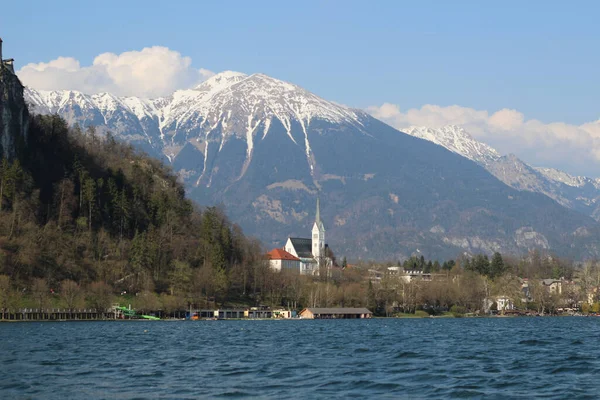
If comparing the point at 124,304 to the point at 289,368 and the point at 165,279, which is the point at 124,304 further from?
the point at 289,368

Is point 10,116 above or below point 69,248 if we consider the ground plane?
above

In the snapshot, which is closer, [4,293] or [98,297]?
[4,293]

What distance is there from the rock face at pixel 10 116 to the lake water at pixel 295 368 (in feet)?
312

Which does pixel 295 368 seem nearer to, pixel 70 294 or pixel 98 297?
pixel 70 294

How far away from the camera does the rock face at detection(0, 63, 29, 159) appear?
18788 cm

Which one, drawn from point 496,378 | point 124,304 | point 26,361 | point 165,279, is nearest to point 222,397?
point 496,378

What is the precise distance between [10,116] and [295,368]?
462 feet

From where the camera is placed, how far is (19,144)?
642 ft

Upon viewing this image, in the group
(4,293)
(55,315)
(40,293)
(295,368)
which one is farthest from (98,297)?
(295,368)

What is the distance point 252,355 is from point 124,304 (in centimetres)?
10369

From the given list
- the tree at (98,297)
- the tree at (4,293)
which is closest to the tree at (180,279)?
the tree at (98,297)

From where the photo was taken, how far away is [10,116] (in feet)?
629

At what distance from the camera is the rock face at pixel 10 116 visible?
7397 inches

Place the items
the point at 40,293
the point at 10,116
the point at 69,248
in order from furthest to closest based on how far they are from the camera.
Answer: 1. the point at 10,116
2. the point at 69,248
3. the point at 40,293
